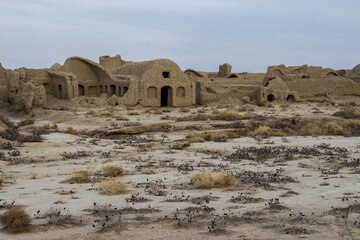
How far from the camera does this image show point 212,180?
958 cm

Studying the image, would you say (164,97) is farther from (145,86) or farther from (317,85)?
(317,85)

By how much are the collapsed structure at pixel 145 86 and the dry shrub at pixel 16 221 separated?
23.7 metres

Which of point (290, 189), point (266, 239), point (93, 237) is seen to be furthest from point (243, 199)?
point (93, 237)

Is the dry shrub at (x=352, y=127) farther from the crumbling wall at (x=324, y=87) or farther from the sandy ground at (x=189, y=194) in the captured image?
the crumbling wall at (x=324, y=87)

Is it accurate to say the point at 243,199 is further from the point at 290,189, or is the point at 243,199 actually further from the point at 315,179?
the point at 315,179

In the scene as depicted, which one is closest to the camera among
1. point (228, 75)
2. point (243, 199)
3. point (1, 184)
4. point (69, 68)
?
point (243, 199)

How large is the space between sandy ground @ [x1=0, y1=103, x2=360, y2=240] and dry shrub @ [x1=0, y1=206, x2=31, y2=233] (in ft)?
0.43

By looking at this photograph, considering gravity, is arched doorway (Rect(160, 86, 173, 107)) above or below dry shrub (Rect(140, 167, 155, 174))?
above

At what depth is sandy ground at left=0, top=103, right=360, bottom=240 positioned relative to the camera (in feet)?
21.9

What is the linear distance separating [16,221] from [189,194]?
11.4 ft

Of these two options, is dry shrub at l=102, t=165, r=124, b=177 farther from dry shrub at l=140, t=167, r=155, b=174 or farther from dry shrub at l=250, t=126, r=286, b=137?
dry shrub at l=250, t=126, r=286, b=137

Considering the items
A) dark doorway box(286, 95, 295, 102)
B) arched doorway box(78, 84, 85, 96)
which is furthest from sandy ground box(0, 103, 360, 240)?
dark doorway box(286, 95, 295, 102)

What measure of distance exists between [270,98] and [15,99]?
20.9 meters

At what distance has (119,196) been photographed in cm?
878
